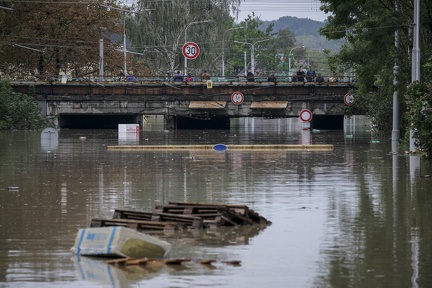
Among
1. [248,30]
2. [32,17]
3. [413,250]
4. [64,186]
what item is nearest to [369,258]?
[413,250]

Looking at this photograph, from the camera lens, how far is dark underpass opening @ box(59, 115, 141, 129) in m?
96.7

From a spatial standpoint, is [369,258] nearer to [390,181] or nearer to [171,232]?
[171,232]

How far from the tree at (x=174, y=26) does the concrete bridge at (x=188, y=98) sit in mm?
16528

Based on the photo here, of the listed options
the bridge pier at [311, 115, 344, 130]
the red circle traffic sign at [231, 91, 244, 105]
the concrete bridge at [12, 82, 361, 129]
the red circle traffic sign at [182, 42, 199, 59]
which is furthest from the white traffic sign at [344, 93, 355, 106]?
the bridge pier at [311, 115, 344, 130]

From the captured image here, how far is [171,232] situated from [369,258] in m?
3.62

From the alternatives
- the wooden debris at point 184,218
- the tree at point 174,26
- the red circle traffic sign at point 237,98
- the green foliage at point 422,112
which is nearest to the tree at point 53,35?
the tree at point 174,26

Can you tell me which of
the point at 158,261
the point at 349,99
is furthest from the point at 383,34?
the point at 158,261

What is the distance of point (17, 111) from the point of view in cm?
8094

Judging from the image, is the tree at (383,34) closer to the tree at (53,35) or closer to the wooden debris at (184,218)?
the wooden debris at (184,218)

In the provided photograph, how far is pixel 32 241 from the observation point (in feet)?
52.2

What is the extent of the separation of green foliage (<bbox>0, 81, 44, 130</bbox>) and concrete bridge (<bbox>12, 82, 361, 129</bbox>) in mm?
4696

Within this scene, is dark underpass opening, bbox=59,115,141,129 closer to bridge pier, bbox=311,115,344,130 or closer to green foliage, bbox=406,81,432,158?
bridge pier, bbox=311,115,344,130

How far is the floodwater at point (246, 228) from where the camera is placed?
510 inches

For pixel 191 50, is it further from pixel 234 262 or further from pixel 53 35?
pixel 234 262
